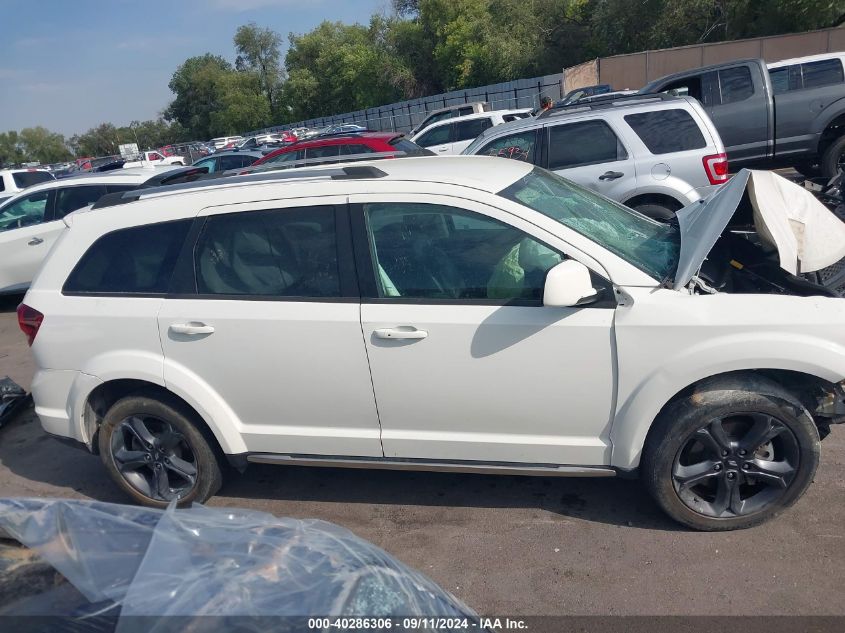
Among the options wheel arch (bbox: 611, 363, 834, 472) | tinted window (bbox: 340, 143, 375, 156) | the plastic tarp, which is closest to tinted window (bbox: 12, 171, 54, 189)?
tinted window (bbox: 340, 143, 375, 156)

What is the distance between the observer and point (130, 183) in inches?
371

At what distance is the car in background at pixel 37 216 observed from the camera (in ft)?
31.0

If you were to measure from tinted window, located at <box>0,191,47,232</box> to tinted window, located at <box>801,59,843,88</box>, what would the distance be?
37.3 ft

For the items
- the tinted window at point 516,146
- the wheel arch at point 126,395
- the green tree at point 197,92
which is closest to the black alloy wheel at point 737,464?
the wheel arch at point 126,395

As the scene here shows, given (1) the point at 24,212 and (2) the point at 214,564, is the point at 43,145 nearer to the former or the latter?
(1) the point at 24,212

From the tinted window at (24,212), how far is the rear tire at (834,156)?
11248 mm

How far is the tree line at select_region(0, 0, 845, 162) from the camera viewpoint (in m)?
33.1

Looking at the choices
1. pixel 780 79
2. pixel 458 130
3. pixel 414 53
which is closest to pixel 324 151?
pixel 458 130

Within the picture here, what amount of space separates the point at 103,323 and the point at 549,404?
97.2 inches

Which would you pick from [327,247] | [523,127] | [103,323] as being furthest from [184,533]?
[523,127]

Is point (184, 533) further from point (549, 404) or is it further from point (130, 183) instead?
point (130, 183)

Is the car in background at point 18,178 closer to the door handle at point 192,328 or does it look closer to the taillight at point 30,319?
the taillight at point 30,319

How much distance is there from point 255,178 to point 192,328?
0.95m

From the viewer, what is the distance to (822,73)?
35.3ft
